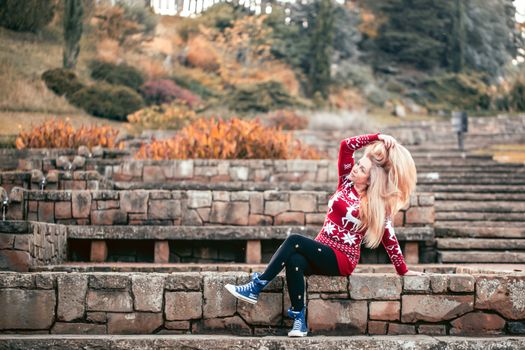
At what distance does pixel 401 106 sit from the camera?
34.3m

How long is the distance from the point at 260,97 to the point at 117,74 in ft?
19.2

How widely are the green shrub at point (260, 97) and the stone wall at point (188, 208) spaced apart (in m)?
19.3

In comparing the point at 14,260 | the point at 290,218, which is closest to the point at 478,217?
the point at 290,218

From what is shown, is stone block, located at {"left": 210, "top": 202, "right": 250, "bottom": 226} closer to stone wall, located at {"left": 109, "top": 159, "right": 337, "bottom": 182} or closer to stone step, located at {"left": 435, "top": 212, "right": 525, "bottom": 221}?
stone wall, located at {"left": 109, "top": 159, "right": 337, "bottom": 182}

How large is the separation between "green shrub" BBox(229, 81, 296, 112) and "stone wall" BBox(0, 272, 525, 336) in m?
23.5

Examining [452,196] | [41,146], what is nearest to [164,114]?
[41,146]

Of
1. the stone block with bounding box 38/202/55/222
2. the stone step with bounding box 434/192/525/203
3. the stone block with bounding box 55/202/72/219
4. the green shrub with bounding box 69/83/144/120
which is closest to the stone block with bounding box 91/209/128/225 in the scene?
the stone block with bounding box 55/202/72/219

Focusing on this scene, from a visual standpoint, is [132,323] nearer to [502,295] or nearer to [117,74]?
[502,295]

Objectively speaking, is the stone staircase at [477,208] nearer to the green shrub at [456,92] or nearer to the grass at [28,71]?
the grass at [28,71]

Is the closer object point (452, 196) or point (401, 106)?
point (452, 196)

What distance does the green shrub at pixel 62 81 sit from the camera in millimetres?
21719

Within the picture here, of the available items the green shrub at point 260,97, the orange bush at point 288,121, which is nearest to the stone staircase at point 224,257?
the orange bush at point 288,121

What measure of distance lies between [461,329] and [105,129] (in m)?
12.3

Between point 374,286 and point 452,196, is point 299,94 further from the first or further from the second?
point 374,286
